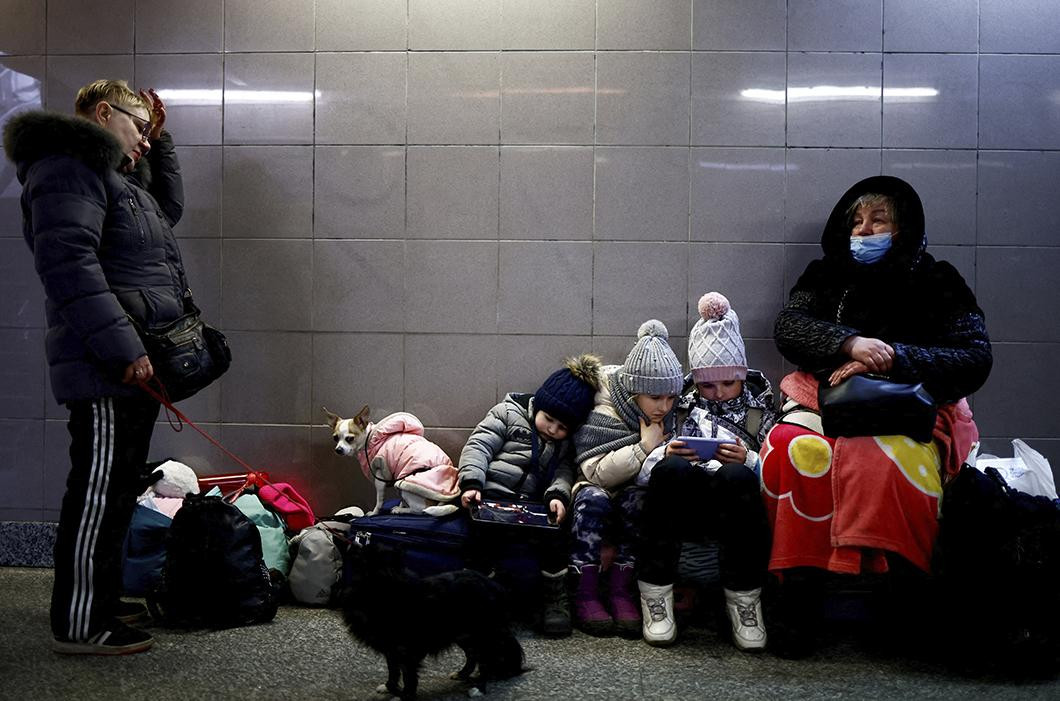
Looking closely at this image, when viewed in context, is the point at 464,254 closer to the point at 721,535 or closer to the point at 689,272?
the point at 689,272

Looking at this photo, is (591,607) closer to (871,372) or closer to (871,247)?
(871,372)

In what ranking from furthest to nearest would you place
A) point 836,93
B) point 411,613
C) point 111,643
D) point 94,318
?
point 836,93, point 111,643, point 94,318, point 411,613

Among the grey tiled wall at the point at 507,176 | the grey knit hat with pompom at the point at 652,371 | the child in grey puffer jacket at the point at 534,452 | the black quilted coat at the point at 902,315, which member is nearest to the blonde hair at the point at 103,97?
the grey tiled wall at the point at 507,176

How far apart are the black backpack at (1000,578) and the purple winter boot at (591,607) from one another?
104 cm

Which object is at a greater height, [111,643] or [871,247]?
[871,247]

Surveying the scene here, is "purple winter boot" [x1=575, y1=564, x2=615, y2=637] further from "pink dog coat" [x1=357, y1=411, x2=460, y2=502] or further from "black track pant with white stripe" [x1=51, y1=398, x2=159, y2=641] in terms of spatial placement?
"black track pant with white stripe" [x1=51, y1=398, x2=159, y2=641]

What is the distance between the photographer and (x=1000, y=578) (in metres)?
2.37

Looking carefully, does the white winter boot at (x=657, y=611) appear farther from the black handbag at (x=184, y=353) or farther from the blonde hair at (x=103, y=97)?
the blonde hair at (x=103, y=97)

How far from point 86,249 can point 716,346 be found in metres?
2.07

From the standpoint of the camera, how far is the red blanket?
250cm

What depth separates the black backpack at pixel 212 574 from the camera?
9.02 ft

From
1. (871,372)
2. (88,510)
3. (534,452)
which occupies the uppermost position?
(871,372)

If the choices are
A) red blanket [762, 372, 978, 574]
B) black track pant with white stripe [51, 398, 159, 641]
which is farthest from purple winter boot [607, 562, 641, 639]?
black track pant with white stripe [51, 398, 159, 641]

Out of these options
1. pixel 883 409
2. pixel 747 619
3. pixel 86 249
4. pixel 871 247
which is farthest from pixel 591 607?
pixel 86 249
